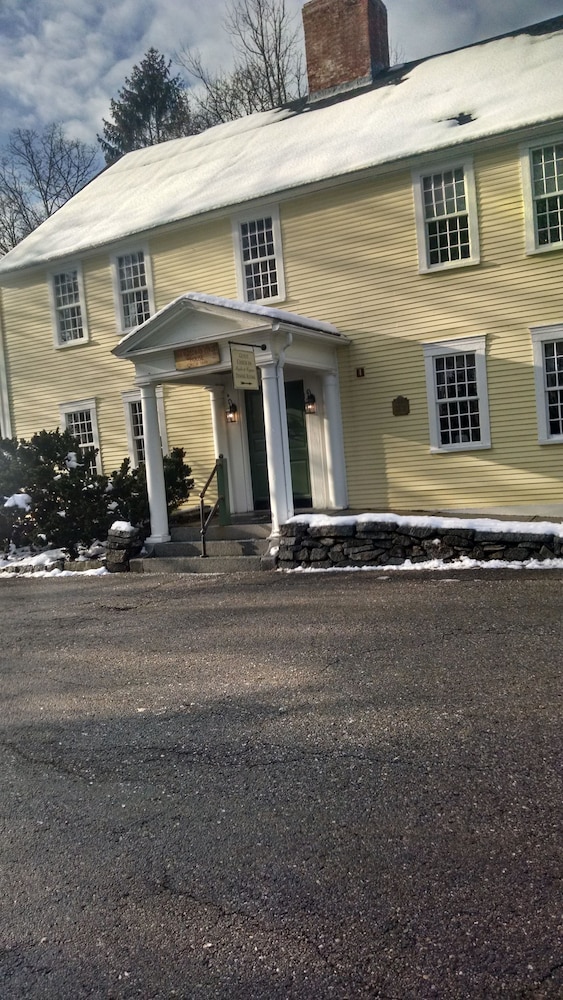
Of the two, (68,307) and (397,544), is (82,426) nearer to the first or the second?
(68,307)

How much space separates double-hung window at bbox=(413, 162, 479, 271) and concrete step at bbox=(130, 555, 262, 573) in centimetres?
565

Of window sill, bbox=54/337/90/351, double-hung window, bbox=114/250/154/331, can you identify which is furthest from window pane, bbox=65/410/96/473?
double-hung window, bbox=114/250/154/331

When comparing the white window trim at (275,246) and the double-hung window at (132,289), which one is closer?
the white window trim at (275,246)

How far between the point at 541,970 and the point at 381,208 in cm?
1252

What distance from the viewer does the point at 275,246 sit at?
46.9 ft

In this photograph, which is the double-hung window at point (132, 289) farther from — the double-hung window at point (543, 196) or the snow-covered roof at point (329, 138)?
the double-hung window at point (543, 196)

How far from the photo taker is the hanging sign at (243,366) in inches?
428

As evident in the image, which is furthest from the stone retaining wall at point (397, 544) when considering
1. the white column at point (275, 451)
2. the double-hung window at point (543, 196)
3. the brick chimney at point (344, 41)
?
the brick chimney at point (344, 41)

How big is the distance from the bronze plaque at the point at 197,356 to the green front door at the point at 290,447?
2.46 metres

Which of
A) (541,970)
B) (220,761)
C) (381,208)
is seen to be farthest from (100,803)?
(381,208)

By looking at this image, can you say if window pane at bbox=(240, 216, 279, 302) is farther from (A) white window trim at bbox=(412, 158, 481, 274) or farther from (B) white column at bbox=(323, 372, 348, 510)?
(A) white window trim at bbox=(412, 158, 481, 274)

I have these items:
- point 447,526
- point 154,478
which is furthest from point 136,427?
point 447,526

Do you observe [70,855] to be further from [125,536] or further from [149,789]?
[125,536]

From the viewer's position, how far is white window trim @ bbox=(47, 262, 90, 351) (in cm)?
1678
